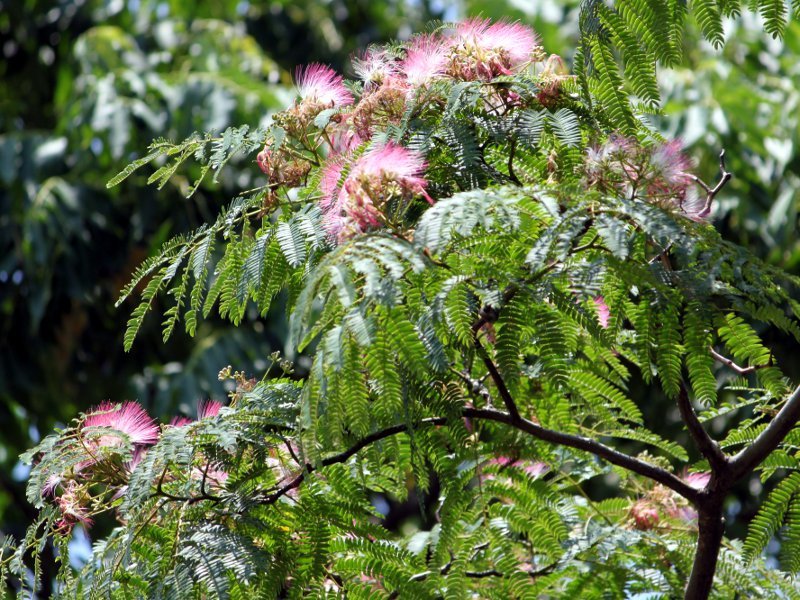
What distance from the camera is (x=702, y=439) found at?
8.34 ft

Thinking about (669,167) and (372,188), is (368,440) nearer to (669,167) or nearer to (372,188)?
(372,188)

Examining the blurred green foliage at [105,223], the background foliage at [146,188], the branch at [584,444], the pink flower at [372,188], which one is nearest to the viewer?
the pink flower at [372,188]

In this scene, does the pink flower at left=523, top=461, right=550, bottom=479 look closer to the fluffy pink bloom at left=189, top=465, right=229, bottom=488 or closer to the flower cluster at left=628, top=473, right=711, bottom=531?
the flower cluster at left=628, top=473, right=711, bottom=531

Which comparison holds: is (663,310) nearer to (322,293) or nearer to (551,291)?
(551,291)

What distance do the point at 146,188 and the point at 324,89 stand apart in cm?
458

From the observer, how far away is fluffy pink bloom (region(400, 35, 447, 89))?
2.57m

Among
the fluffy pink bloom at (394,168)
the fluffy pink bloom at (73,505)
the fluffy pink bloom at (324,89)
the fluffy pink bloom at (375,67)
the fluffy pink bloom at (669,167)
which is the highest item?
the fluffy pink bloom at (375,67)

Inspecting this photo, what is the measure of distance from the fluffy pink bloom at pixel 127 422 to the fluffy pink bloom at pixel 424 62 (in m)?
0.90

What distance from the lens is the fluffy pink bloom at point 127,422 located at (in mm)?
2680

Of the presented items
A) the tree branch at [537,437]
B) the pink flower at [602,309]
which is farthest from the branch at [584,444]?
the pink flower at [602,309]

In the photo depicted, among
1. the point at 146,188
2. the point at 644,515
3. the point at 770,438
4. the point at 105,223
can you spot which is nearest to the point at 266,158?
the point at 770,438

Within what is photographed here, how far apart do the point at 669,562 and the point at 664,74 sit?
4.57m

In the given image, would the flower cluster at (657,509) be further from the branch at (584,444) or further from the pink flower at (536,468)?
the branch at (584,444)

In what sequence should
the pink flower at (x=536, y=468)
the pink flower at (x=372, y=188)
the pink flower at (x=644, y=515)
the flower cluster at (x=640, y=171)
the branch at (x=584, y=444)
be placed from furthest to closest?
the pink flower at (x=644, y=515), the pink flower at (x=536, y=468), the branch at (x=584, y=444), the flower cluster at (x=640, y=171), the pink flower at (x=372, y=188)
